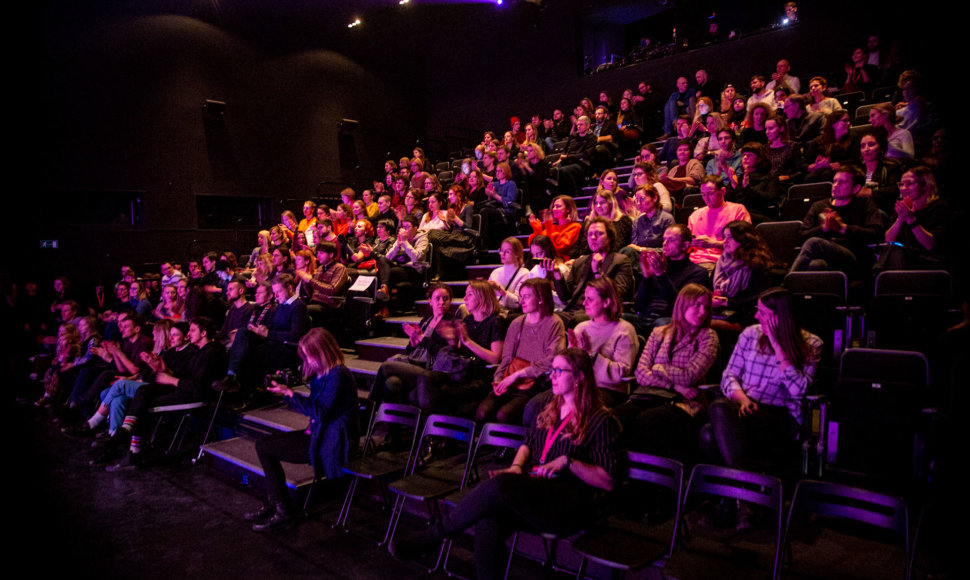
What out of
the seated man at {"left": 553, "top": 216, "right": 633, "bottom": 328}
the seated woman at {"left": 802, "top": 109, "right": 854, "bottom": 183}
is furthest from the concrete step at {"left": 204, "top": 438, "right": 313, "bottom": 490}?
the seated woman at {"left": 802, "top": 109, "right": 854, "bottom": 183}

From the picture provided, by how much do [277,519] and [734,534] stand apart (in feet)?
8.96

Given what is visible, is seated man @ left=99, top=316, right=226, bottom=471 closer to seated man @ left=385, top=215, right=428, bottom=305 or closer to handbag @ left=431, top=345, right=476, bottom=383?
seated man @ left=385, top=215, right=428, bottom=305

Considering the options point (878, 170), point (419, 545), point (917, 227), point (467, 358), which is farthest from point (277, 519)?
point (878, 170)

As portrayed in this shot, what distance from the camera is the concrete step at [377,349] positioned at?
5859 mm

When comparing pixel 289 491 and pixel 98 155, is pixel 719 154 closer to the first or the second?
pixel 289 491

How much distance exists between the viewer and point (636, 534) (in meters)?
2.70

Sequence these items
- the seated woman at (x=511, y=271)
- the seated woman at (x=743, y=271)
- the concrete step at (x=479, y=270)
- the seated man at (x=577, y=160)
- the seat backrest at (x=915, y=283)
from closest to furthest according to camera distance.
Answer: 1. the seat backrest at (x=915, y=283)
2. the seated woman at (x=743, y=271)
3. the seated woman at (x=511, y=271)
4. the concrete step at (x=479, y=270)
5. the seated man at (x=577, y=160)

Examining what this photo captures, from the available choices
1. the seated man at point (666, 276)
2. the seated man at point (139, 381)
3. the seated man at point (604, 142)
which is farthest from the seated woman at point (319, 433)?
the seated man at point (604, 142)

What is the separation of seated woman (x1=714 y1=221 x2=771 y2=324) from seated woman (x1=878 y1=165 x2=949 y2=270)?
0.86m

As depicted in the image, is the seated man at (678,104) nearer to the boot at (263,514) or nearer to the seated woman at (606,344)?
the seated woman at (606,344)

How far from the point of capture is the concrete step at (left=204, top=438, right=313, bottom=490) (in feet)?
14.1

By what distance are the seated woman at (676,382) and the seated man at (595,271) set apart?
3.03 feet

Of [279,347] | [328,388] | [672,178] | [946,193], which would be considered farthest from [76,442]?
[946,193]

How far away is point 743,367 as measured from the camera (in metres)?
3.40
